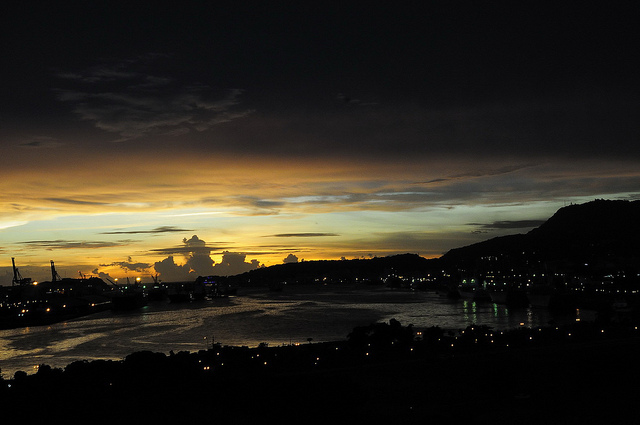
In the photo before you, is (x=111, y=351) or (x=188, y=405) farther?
(x=111, y=351)

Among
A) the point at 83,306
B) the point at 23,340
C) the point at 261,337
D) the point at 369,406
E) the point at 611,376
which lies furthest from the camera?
the point at 83,306

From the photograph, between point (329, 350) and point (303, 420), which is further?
point (329, 350)

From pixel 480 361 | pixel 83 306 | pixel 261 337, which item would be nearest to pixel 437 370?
pixel 480 361

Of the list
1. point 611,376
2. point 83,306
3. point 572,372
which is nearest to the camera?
point 611,376

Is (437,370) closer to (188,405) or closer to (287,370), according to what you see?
(287,370)

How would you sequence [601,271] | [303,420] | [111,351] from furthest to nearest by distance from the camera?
[601,271], [111,351], [303,420]

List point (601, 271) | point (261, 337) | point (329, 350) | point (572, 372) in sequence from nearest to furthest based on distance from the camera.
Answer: point (572, 372), point (329, 350), point (261, 337), point (601, 271)

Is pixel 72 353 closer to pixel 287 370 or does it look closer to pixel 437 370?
pixel 287 370

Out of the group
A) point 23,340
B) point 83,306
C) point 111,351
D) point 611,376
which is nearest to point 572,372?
point 611,376
